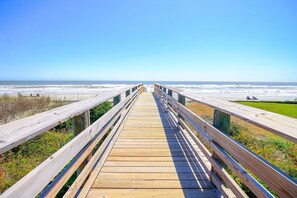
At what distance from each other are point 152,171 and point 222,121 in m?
1.18

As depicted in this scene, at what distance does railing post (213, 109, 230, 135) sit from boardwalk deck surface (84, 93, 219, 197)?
696mm

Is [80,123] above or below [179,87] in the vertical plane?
above

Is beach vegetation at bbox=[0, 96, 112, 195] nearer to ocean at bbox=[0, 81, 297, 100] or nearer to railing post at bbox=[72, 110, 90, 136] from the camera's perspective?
railing post at bbox=[72, 110, 90, 136]

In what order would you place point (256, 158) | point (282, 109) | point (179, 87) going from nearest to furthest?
point (256, 158)
point (282, 109)
point (179, 87)

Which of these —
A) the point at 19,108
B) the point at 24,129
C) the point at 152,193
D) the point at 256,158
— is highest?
the point at 24,129

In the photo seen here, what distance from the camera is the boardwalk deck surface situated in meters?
2.29

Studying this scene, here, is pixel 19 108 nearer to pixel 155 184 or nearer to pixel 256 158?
pixel 155 184

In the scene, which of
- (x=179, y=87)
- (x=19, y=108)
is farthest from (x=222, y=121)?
(x=179, y=87)

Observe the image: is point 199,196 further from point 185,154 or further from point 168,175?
point 185,154

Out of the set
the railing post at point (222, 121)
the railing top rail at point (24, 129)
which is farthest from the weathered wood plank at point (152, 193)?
the railing top rail at point (24, 129)

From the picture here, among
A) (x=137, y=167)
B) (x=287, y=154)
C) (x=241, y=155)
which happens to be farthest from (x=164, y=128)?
Result: (x=287, y=154)

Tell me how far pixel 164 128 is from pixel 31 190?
4366mm

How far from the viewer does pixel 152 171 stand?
279cm

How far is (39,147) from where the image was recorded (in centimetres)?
661
